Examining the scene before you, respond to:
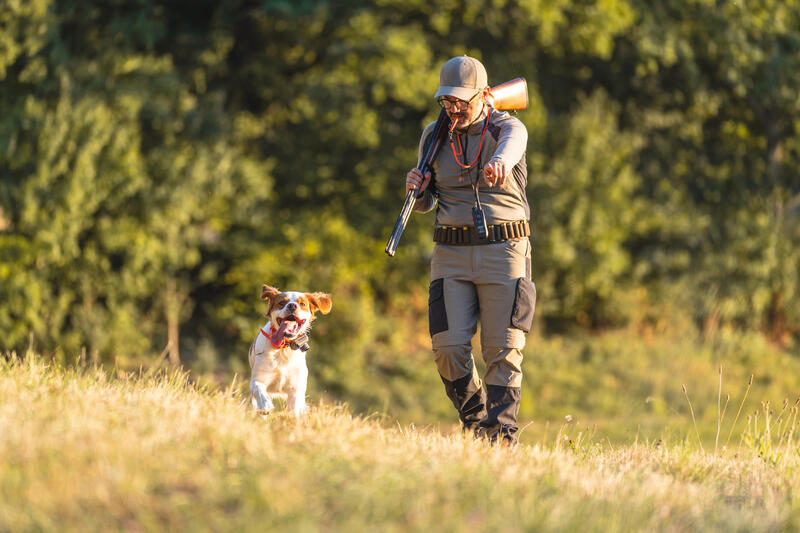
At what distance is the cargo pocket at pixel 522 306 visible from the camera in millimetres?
6457

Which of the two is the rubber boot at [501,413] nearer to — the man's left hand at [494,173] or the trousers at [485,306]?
the trousers at [485,306]

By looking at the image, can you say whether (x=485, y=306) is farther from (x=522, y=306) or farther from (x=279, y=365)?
(x=279, y=365)

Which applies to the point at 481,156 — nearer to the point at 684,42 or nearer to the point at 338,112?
the point at 338,112

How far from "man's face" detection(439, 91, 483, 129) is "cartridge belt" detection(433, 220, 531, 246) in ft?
2.31

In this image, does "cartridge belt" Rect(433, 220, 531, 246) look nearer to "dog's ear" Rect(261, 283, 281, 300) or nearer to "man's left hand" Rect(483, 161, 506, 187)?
"man's left hand" Rect(483, 161, 506, 187)

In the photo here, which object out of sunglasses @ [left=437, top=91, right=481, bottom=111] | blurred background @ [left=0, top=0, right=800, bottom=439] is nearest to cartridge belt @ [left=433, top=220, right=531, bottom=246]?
sunglasses @ [left=437, top=91, right=481, bottom=111]

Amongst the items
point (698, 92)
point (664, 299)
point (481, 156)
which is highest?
point (698, 92)

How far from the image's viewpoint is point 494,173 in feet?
19.8

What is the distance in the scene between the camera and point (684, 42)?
58.4 feet

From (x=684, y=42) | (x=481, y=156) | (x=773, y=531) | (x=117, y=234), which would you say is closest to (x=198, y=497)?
(x=773, y=531)

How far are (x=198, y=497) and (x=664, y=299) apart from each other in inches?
661

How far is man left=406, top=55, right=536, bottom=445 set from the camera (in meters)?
6.46

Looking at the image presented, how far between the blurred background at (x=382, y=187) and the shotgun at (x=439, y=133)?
8.72 metres

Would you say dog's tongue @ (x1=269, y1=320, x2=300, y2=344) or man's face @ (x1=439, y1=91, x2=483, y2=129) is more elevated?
man's face @ (x1=439, y1=91, x2=483, y2=129)
